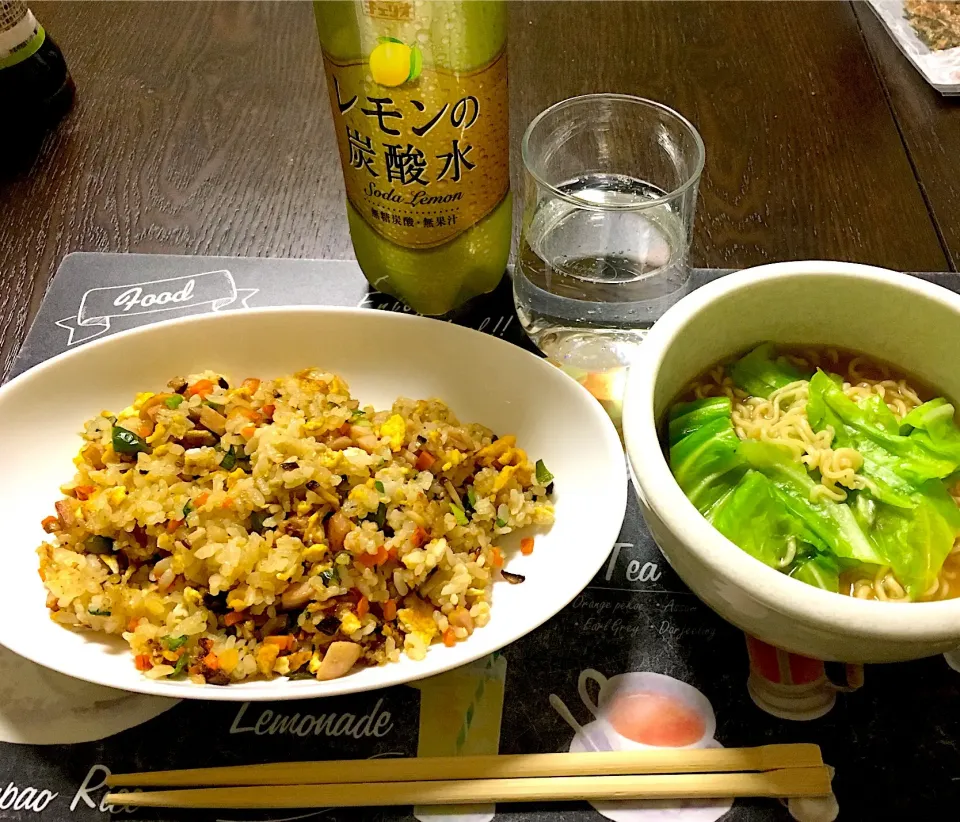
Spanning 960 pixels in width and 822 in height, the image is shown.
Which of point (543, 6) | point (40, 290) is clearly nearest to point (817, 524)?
point (40, 290)

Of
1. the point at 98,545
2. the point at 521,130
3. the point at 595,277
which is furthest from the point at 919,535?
the point at 521,130

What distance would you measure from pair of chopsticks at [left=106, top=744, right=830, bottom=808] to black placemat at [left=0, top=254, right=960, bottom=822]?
0.02 metres

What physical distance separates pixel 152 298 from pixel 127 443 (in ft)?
1.22

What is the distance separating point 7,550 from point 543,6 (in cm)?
148

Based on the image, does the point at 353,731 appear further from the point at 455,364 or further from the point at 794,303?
the point at 794,303

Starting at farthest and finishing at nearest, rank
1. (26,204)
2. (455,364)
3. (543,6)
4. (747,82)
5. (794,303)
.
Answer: (543,6), (747,82), (26,204), (455,364), (794,303)

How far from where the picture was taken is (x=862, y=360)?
0.88m

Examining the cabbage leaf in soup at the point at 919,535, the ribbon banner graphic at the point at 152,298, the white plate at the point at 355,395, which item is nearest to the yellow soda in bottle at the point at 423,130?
the white plate at the point at 355,395

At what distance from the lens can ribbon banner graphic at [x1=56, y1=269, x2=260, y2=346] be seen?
1.16 metres

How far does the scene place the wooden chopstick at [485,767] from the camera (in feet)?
2.45

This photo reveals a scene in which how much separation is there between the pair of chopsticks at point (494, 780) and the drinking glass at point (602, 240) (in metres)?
0.48

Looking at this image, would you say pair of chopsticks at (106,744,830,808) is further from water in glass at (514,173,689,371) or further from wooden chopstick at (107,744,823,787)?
water in glass at (514,173,689,371)

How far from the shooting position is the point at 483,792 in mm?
739

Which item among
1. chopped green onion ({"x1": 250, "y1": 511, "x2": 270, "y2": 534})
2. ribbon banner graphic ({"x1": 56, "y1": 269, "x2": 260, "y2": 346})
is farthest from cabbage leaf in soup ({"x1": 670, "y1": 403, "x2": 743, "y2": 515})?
ribbon banner graphic ({"x1": 56, "y1": 269, "x2": 260, "y2": 346})
